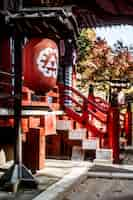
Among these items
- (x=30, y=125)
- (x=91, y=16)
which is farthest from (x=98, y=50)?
(x=30, y=125)

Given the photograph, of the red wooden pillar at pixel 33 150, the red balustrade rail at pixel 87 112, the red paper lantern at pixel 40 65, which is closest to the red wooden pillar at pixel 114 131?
the red balustrade rail at pixel 87 112

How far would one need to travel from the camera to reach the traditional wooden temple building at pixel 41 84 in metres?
6.52

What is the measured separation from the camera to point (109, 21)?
13469mm

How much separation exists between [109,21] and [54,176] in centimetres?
684

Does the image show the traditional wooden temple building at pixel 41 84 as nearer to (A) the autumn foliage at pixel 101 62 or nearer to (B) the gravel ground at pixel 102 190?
(B) the gravel ground at pixel 102 190

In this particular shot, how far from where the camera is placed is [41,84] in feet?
22.5

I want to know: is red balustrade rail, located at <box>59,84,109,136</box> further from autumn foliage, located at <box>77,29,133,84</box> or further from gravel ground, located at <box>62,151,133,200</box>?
autumn foliage, located at <box>77,29,133,84</box>

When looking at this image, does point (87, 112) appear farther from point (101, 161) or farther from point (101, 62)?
point (101, 62)

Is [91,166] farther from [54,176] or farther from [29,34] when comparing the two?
[29,34]

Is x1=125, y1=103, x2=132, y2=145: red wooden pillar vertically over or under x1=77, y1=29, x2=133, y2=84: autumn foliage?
under

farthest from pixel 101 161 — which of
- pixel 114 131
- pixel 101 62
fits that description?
pixel 101 62

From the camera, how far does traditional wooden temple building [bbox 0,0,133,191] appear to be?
21.4 feet

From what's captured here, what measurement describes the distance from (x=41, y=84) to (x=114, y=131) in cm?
418

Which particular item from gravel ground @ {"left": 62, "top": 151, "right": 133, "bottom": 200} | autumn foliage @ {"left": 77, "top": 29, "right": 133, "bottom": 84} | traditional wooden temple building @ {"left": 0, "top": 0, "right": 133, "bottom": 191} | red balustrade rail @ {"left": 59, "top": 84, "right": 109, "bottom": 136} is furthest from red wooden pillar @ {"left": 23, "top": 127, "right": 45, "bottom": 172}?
autumn foliage @ {"left": 77, "top": 29, "right": 133, "bottom": 84}
